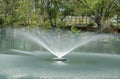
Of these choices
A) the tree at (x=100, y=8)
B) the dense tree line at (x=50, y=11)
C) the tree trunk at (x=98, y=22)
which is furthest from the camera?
the tree trunk at (x=98, y=22)

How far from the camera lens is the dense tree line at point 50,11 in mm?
28062

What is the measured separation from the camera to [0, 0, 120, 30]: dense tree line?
2806cm

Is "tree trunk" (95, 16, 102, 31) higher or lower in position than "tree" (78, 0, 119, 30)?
lower

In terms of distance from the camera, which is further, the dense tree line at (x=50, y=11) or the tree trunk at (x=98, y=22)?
the tree trunk at (x=98, y=22)

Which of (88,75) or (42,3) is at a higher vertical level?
(42,3)

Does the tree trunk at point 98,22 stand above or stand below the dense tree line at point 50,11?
below

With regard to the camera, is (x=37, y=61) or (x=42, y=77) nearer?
(x=42, y=77)

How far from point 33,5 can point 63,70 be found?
1782 cm

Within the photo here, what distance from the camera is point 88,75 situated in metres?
10.3

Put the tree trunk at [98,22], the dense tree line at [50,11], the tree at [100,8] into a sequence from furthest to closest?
the tree trunk at [98,22] < the tree at [100,8] < the dense tree line at [50,11]

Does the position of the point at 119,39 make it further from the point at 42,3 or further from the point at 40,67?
the point at 40,67

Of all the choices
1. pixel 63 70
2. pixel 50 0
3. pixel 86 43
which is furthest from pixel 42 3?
pixel 63 70

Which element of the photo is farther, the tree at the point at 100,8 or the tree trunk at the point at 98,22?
the tree trunk at the point at 98,22

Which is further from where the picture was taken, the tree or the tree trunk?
the tree trunk
